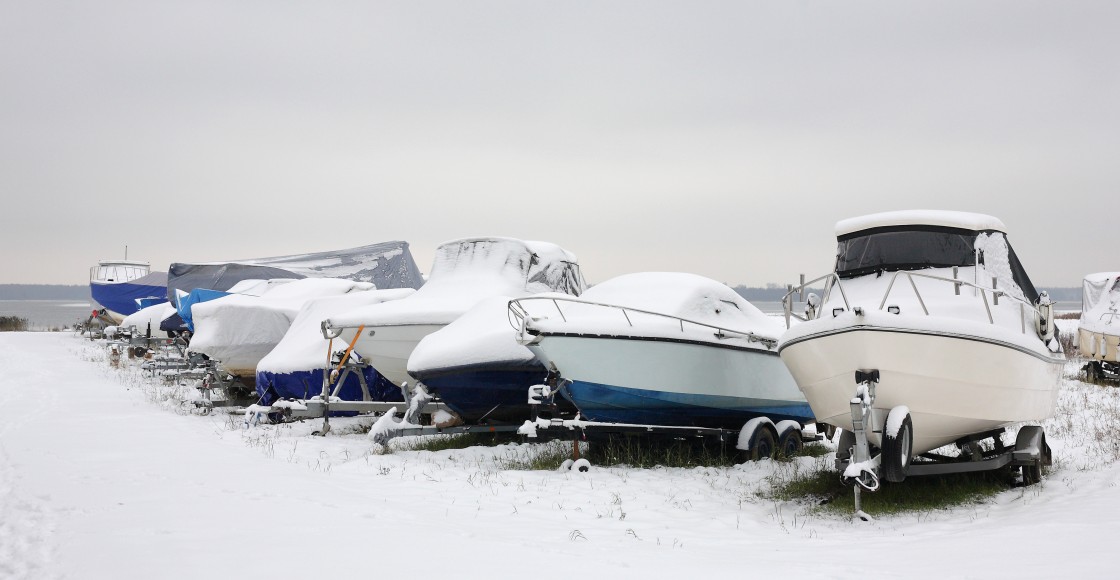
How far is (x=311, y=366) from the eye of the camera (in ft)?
38.8

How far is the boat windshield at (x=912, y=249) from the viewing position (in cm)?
859

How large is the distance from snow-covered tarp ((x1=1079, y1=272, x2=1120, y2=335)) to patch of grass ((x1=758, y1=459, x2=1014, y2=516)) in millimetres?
11313

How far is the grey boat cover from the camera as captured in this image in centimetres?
2286

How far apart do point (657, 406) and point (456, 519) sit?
Result: 3.22m

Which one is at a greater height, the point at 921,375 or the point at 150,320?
the point at 921,375

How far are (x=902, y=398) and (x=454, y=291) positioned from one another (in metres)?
6.58

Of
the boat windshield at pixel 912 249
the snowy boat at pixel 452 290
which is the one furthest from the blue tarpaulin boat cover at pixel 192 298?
the boat windshield at pixel 912 249

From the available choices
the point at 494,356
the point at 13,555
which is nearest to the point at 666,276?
the point at 494,356

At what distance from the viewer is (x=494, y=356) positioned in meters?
9.24

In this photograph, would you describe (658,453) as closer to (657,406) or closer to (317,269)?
(657,406)

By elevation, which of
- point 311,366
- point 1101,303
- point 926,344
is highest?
point 1101,303

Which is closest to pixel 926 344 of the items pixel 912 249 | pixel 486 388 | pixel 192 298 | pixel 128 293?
pixel 912 249

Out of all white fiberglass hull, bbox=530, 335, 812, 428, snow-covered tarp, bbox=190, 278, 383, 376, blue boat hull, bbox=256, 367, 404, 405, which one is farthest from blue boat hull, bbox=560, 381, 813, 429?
snow-covered tarp, bbox=190, 278, 383, 376

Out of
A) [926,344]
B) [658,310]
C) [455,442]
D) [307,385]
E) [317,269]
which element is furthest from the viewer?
[317,269]
